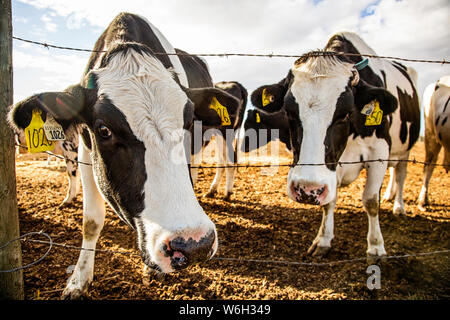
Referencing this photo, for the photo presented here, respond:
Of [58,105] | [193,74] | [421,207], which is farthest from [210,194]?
[58,105]

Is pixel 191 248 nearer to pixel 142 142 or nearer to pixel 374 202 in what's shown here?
pixel 142 142

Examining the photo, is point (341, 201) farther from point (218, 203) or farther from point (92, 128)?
point (92, 128)

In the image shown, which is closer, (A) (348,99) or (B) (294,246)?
(A) (348,99)

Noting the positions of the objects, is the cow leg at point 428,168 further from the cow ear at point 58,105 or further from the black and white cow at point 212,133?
the cow ear at point 58,105

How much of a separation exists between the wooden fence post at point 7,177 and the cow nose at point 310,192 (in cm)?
231

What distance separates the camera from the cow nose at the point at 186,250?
1.60m

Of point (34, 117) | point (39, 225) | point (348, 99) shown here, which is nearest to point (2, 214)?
point (34, 117)

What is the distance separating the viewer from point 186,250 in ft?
5.24

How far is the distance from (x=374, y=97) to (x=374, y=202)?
131 cm

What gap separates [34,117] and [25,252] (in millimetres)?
2239

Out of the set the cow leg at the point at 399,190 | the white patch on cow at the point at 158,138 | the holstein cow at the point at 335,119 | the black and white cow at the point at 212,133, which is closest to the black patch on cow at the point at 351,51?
the holstein cow at the point at 335,119

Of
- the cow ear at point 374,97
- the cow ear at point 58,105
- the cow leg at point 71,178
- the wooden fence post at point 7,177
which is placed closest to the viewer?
the cow ear at point 58,105

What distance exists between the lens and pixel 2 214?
87.4 inches

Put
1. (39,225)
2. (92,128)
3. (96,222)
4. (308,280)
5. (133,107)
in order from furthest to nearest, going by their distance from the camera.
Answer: (39,225)
(308,280)
(96,222)
(92,128)
(133,107)
